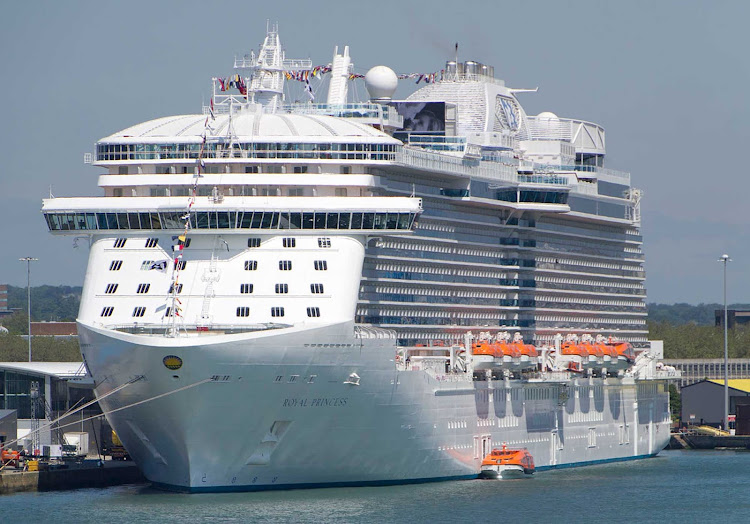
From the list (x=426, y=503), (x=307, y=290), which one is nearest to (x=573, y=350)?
(x=426, y=503)

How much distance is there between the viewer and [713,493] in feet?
208

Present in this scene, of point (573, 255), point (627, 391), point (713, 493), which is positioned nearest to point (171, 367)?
point (713, 493)

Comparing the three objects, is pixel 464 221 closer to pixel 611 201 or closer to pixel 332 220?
pixel 332 220

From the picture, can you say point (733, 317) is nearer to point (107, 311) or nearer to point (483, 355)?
point (483, 355)

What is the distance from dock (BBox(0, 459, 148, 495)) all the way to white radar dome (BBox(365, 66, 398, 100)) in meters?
18.0

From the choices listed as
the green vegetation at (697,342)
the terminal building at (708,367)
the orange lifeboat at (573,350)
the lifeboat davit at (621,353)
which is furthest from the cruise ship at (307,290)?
the green vegetation at (697,342)

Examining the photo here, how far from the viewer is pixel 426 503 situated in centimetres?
5419

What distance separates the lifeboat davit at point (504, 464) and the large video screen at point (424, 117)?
12990mm

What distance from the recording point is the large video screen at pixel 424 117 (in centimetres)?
6725

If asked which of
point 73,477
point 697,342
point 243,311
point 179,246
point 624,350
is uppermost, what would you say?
point 179,246

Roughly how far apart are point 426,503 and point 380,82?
20.7 m

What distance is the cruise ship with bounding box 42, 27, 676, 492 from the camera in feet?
174

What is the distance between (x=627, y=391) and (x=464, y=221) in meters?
18.3

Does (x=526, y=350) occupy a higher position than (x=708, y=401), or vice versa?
(x=526, y=350)
